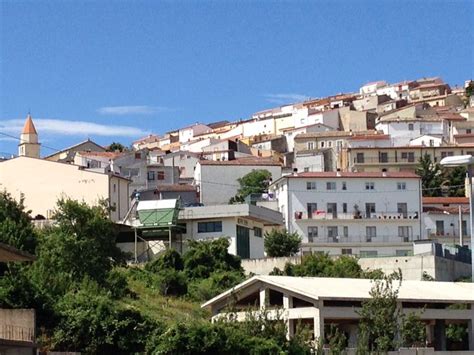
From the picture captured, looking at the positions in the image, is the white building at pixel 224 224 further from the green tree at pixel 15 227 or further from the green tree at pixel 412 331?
the green tree at pixel 412 331

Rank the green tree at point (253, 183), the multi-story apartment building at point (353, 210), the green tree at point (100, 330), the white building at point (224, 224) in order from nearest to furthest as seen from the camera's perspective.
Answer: the green tree at point (100, 330)
the white building at point (224, 224)
the multi-story apartment building at point (353, 210)
the green tree at point (253, 183)

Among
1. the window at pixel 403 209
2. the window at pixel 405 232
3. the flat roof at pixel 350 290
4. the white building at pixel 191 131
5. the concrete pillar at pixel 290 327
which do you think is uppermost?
the white building at pixel 191 131

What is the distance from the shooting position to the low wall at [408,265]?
190 ft

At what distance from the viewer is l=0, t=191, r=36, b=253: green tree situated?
5253 centimetres

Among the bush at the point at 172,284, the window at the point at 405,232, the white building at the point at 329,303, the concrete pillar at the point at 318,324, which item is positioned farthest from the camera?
the window at the point at 405,232

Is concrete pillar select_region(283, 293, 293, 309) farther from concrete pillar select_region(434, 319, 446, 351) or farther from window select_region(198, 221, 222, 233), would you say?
window select_region(198, 221, 222, 233)

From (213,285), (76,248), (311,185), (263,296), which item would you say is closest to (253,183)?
(311,185)

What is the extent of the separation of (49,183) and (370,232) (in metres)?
22.3

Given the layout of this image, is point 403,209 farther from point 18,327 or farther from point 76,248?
point 18,327

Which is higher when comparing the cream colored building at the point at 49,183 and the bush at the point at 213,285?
the cream colored building at the point at 49,183

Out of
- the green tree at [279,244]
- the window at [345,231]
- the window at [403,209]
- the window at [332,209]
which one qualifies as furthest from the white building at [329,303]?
the window at [403,209]

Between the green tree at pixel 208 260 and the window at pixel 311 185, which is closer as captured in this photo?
the green tree at pixel 208 260

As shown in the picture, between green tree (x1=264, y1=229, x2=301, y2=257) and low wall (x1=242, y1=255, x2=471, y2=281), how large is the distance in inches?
215

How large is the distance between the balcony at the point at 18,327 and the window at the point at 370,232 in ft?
180
